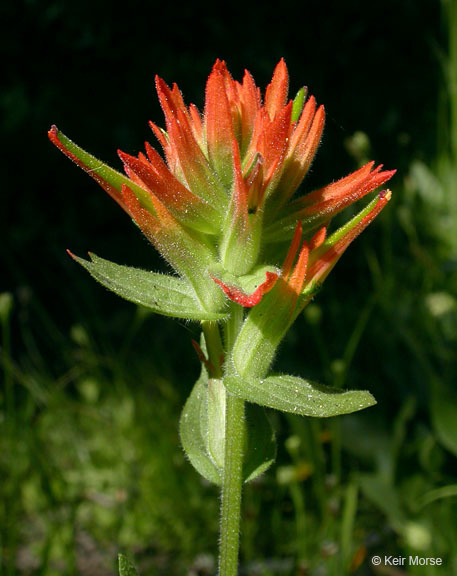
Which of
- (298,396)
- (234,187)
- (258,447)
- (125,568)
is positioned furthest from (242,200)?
(125,568)

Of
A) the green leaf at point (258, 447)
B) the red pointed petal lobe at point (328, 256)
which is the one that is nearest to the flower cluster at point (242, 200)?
the red pointed petal lobe at point (328, 256)

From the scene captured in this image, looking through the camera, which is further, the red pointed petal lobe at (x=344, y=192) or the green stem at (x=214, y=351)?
the green stem at (x=214, y=351)

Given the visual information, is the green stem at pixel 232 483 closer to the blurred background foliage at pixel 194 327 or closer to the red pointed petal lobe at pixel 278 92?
the red pointed petal lobe at pixel 278 92

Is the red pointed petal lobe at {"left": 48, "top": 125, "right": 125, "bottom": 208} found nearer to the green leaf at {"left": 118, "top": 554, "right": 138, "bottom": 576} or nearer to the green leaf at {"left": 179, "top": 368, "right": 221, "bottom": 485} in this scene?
the green leaf at {"left": 179, "top": 368, "right": 221, "bottom": 485}

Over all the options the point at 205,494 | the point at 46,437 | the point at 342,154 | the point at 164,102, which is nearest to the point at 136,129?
the point at 342,154

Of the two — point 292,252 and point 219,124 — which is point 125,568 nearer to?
point 292,252

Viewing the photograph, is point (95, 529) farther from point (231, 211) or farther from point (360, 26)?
point (360, 26)
